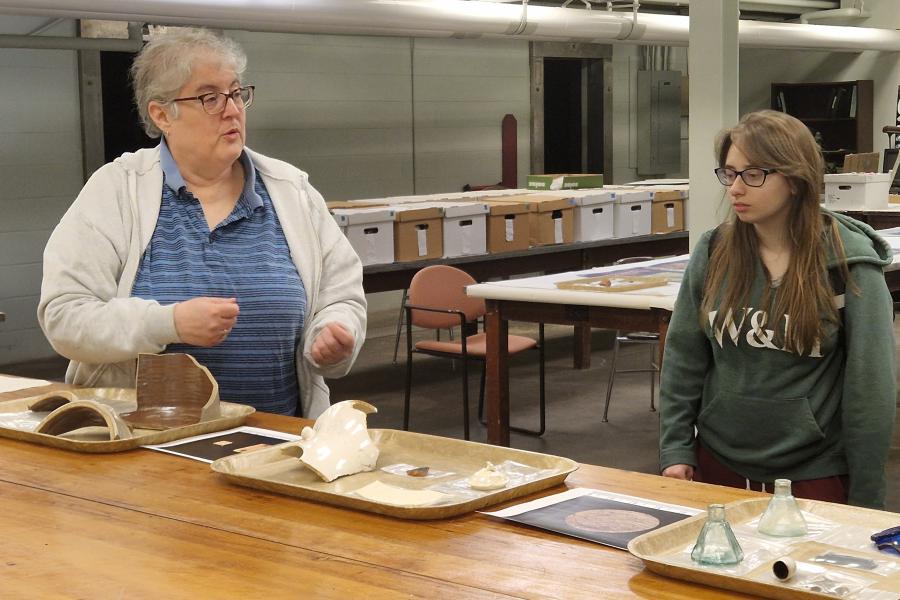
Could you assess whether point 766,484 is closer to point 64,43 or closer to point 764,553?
point 764,553

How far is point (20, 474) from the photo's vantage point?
6.79ft

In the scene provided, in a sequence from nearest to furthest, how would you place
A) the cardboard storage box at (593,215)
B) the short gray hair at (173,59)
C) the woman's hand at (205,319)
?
the woman's hand at (205,319) → the short gray hair at (173,59) → the cardboard storage box at (593,215)

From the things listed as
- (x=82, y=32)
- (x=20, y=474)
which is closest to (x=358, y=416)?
(x=20, y=474)

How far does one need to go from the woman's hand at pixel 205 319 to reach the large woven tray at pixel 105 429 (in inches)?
6.1

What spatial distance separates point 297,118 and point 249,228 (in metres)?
6.98

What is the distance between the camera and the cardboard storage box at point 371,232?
6.25 m

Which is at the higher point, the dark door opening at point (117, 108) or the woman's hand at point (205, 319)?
the dark door opening at point (117, 108)

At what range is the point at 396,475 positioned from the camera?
1.97 metres

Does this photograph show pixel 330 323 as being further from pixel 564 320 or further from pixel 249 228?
pixel 564 320

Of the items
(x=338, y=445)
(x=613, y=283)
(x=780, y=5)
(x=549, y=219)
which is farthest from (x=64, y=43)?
(x=780, y=5)

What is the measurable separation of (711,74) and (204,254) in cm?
349

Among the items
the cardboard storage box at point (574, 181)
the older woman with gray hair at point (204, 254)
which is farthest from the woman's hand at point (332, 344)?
the cardboard storage box at point (574, 181)

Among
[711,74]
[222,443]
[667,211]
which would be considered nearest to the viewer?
[222,443]

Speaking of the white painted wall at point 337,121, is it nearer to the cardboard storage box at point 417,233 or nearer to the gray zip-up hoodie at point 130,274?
the cardboard storage box at point 417,233
